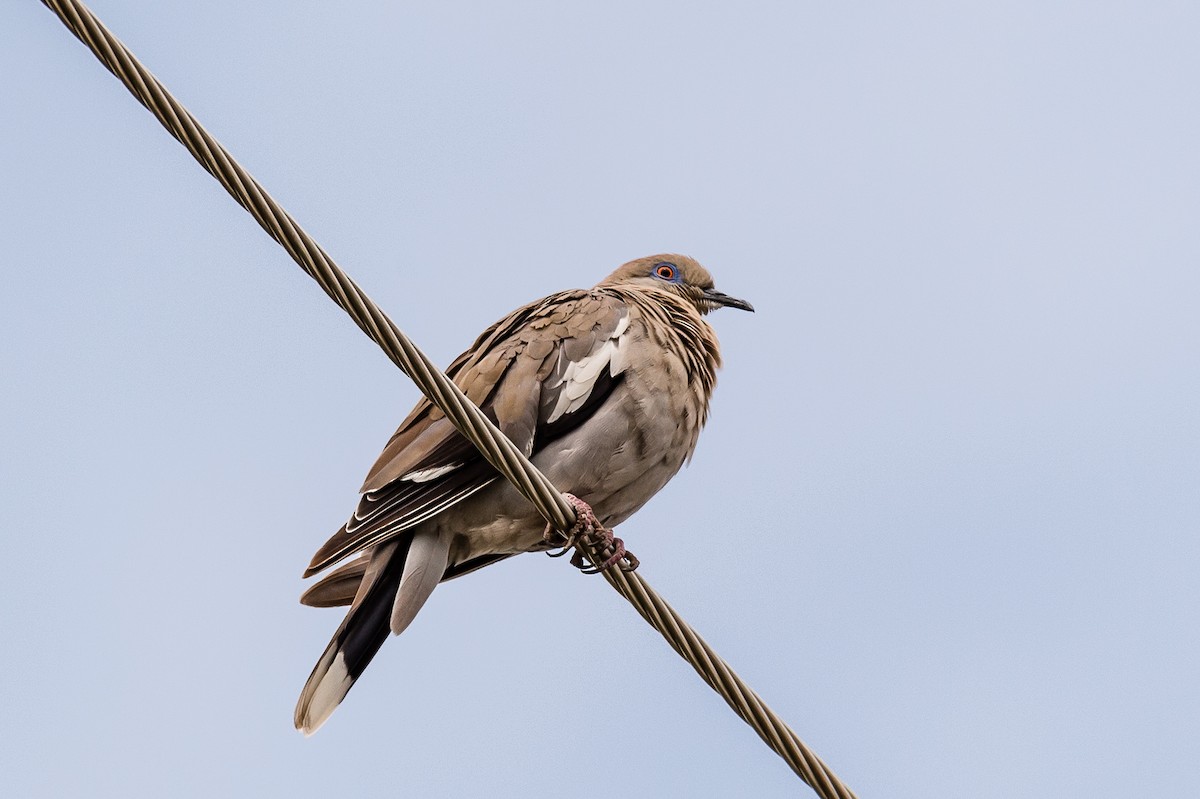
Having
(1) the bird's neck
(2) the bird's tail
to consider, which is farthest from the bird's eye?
(2) the bird's tail

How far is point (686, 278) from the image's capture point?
6.16 meters

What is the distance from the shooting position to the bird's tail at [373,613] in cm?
450

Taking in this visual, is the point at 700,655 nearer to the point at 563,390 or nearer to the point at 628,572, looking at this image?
the point at 628,572

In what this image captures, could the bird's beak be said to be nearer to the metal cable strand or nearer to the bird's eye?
the bird's eye

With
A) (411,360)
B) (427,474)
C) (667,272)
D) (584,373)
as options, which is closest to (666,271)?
(667,272)

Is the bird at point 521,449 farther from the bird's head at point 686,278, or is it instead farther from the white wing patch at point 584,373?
the bird's head at point 686,278

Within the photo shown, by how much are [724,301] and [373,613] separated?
2.38 m

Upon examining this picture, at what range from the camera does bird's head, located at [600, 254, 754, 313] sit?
20.2ft

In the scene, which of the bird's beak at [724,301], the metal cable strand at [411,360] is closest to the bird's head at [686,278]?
the bird's beak at [724,301]

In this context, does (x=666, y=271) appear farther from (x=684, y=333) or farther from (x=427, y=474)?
(x=427, y=474)

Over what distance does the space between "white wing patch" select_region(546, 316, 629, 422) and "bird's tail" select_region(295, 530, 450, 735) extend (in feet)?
2.00

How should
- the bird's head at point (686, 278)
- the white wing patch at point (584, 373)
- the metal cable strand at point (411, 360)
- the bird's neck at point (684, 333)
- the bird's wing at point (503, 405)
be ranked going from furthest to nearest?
the bird's head at point (686, 278)
the bird's neck at point (684, 333)
the white wing patch at point (584, 373)
the bird's wing at point (503, 405)
the metal cable strand at point (411, 360)

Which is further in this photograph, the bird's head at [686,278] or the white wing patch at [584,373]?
the bird's head at [686,278]

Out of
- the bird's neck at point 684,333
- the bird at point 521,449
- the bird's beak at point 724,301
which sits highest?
the bird's beak at point 724,301
